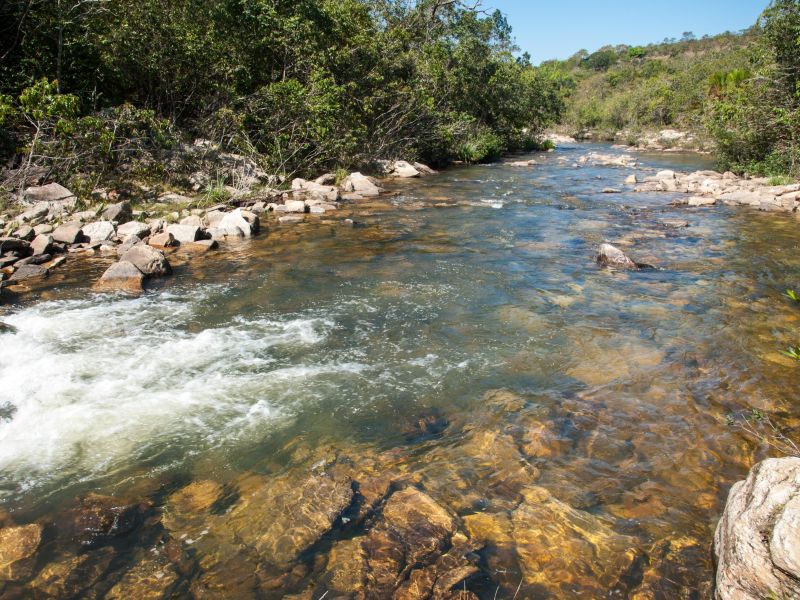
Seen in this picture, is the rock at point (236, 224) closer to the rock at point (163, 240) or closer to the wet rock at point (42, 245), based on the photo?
the rock at point (163, 240)

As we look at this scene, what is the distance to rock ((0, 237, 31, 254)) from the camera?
9.44 meters

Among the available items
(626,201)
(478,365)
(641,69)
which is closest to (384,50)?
(626,201)

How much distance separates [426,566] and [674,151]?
129 feet

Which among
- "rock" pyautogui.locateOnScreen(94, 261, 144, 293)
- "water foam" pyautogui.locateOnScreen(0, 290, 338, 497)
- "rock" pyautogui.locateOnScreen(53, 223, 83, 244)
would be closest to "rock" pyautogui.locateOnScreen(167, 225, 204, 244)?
"rock" pyautogui.locateOnScreen(53, 223, 83, 244)

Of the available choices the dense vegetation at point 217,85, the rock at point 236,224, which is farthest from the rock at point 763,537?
the dense vegetation at point 217,85

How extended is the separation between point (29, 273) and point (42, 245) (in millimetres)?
1151

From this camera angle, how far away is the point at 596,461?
14.0 feet

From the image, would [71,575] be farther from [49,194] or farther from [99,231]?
[49,194]

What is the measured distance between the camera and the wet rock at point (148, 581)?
311cm

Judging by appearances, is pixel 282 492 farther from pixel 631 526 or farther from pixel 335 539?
pixel 631 526

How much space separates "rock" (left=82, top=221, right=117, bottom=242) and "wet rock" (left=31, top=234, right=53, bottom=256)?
2.51ft

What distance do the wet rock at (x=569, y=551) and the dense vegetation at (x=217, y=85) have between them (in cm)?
1280

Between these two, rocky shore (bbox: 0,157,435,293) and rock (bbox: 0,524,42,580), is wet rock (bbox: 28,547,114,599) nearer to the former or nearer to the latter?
Result: rock (bbox: 0,524,42,580)

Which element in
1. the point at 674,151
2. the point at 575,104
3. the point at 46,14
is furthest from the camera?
the point at 575,104
